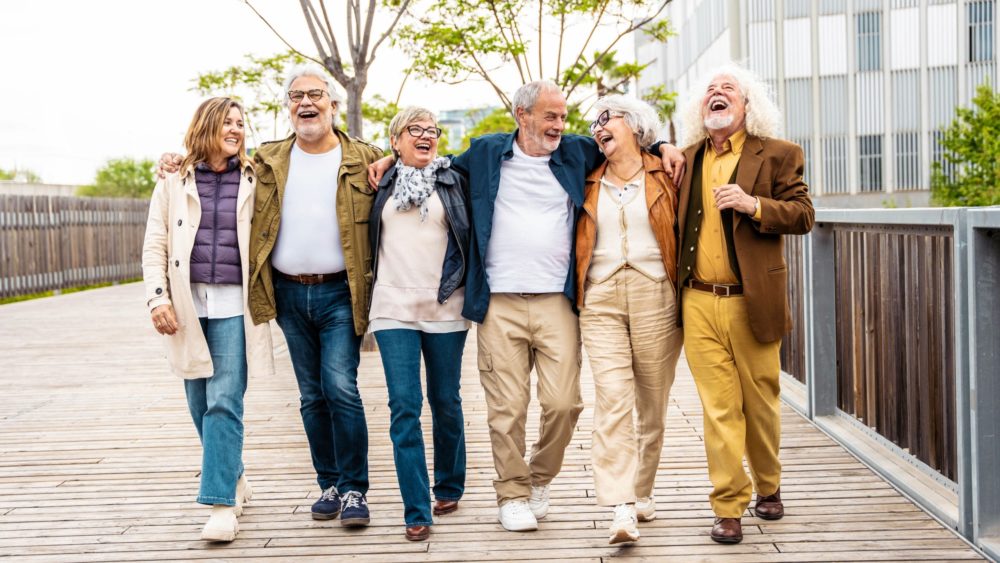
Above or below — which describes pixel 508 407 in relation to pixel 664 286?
below

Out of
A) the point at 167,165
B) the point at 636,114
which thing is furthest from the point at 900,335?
the point at 167,165

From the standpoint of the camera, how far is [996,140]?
23.8 m

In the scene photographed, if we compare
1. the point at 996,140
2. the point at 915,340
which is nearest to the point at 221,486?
the point at 915,340

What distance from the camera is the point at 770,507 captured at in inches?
176

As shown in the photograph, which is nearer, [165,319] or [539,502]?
[165,319]

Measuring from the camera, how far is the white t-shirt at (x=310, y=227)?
4.50 m

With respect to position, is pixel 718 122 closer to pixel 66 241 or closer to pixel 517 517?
pixel 517 517

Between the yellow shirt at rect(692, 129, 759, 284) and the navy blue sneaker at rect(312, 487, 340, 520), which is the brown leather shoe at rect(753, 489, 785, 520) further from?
the navy blue sneaker at rect(312, 487, 340, 520)

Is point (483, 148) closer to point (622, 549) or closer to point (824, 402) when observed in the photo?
point (622, 549)

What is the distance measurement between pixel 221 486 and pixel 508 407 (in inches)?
48.1

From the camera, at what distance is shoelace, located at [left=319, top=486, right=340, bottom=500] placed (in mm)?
4727

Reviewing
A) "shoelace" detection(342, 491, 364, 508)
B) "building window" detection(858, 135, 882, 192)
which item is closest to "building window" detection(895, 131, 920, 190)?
"building window" detection(858, 135, 882, 192)

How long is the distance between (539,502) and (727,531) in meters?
0.82

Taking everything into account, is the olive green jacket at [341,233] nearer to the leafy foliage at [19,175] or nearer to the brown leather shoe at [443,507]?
the brown leather shoe at [443,507]
